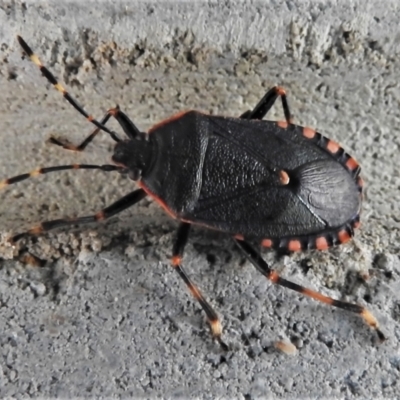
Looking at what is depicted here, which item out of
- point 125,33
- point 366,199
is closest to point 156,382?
point 366,199

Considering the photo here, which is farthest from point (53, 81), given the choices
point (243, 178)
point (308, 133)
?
point (308, 133)

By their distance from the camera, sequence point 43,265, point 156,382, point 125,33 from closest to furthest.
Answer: point 156,382 → point 43,265 → point 125,33

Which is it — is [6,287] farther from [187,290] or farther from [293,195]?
[293,195]

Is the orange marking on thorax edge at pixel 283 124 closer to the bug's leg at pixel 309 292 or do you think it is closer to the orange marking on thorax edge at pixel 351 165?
the orange marking on thorax edge at pixel 351 165

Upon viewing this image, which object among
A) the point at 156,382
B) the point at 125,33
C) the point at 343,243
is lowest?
the point at 156,382

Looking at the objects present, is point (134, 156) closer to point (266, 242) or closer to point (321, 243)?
point (266, 242)

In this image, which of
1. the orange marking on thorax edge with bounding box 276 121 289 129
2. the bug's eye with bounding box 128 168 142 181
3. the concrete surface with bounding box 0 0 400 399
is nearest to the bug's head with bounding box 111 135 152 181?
the bug's eye with bounding box 128 168 142 181
